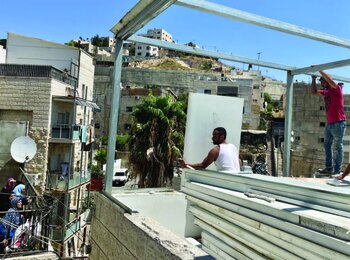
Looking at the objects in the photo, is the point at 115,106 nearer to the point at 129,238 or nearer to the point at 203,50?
the point at 203,50

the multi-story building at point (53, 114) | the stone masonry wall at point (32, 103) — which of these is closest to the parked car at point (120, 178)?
the multi-story building at point (53, 114)

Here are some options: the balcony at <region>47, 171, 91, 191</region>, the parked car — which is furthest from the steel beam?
the parked car

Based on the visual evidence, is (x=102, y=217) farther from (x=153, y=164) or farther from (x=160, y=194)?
(x=153, y=164)

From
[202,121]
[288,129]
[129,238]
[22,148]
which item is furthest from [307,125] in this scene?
[129,238]

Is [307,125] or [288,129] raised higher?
[307,125]

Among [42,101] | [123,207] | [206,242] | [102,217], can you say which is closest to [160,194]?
[102,217]

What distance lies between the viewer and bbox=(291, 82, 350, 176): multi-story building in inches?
481

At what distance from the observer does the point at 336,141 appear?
4.75 metres

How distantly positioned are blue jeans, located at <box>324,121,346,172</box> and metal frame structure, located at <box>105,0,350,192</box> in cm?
63

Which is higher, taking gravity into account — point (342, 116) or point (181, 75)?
point (181, 75)

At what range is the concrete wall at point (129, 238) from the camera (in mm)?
2686

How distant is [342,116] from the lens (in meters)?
4.67

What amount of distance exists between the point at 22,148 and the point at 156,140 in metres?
6.07

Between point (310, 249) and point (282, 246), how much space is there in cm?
22
